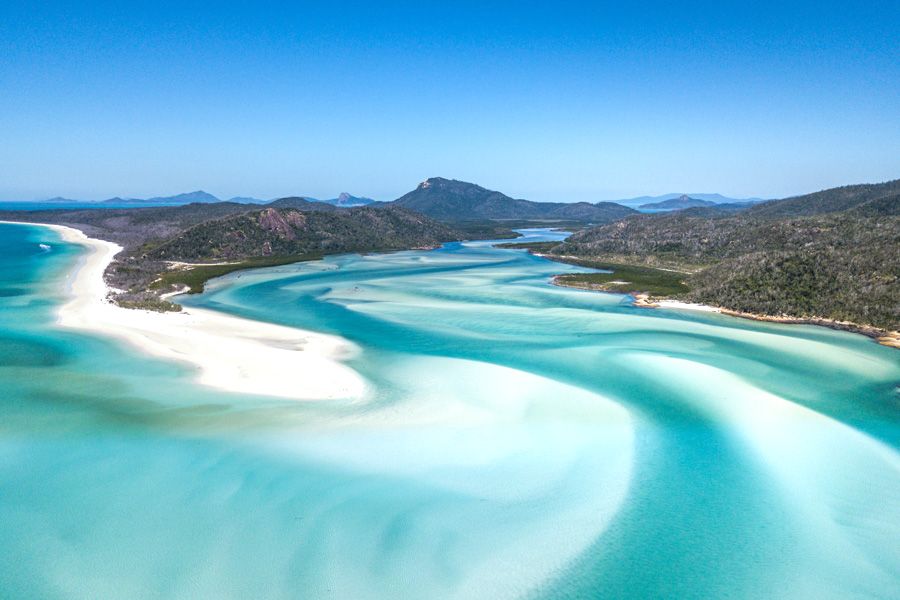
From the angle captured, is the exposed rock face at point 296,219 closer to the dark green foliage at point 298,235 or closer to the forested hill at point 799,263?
the dark green foliage at point 298,235

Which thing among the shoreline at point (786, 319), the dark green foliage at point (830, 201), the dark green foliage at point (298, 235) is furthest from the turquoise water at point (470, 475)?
the dark green foliage at point (830, 201)

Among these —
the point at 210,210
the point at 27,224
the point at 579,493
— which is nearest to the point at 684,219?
the point at 579,493

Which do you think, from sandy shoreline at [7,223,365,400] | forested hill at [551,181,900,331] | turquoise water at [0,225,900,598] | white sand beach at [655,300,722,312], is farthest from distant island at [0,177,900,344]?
turquoise water at [0,225,900,598]

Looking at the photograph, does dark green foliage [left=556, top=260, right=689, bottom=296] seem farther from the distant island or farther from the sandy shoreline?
the sandy shoreline

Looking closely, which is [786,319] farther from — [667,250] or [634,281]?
[667,250]

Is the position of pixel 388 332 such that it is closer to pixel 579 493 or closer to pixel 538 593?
pixel 579 493

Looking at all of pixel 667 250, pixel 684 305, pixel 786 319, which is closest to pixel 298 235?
pixel 667 250
